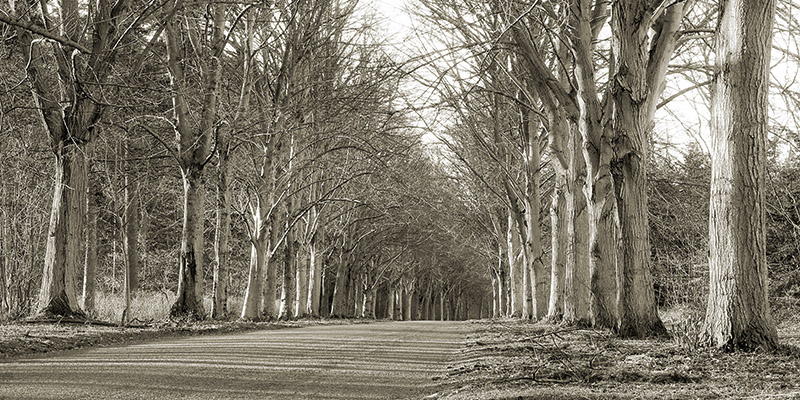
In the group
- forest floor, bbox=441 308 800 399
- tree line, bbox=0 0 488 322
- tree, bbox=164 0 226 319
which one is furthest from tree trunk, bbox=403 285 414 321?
forest floor, bbox=441 308 800 399

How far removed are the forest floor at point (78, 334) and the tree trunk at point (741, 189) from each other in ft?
24.2

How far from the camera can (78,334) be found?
31.9ft

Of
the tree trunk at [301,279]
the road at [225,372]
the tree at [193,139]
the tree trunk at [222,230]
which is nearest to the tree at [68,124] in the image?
the tree at [193,139]

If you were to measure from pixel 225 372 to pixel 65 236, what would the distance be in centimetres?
761

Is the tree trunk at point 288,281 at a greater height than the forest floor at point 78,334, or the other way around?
the tree trunk at point 288,281

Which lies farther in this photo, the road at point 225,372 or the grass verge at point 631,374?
the road at point 225,372

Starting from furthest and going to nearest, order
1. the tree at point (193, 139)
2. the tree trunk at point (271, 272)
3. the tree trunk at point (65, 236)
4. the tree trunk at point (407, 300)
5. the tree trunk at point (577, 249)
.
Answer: the tree trunk at point (407, 300), the tree trunk at point (271, 272), the tree at point (193, 139), the tree trunk at point (577, 249), the tree trunk at point (65, 236)

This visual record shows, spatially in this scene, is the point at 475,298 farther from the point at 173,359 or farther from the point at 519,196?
the point at 173,359

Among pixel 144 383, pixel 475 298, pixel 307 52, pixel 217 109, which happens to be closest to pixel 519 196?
pixel 307 52

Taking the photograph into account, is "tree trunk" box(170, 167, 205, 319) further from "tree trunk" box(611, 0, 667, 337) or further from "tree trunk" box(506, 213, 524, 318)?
"tree trunk" box(506, 213, 524, 318)

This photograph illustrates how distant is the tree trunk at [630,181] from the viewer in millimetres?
9297

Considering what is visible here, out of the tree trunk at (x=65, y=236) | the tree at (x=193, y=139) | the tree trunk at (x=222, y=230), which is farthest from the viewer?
the tree trunk at (x=222, y=230)

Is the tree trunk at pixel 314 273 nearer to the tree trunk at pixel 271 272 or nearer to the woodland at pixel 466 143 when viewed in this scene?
the woodland at pixel 466 143

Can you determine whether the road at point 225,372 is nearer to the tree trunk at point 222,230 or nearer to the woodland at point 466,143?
the woodland at point 466,143
